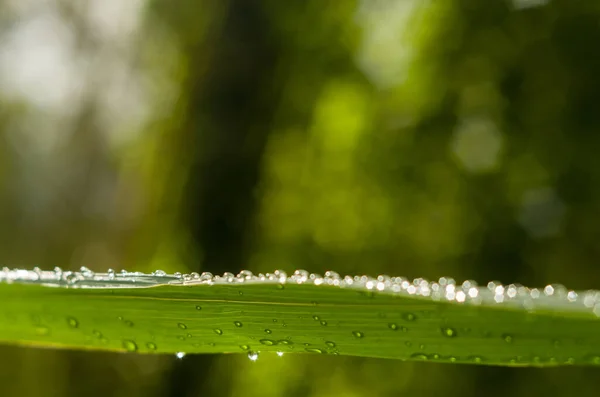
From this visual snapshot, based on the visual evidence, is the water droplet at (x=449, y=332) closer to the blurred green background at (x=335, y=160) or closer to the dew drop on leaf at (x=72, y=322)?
the dew drop on leaf at (x=72, y=322)

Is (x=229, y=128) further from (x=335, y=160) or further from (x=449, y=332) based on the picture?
(x=449, y=332)

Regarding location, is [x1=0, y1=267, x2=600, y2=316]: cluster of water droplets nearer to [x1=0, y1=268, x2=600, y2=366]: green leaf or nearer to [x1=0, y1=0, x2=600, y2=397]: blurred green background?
[x1=0, y1=268, x2=600, y2=366]: green leaf

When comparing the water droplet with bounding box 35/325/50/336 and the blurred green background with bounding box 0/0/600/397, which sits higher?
the blurred green background with bounding box 0/0/600/397

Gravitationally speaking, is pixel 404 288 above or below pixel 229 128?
below

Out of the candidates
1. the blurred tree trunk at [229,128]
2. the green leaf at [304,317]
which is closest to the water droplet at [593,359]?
the green leaf at [304,317]

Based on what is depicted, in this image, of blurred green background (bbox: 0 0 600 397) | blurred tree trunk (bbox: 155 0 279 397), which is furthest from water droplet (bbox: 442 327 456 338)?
blurred tree trunk (bbox: 155 0 279 397)

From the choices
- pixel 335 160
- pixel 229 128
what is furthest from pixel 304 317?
pixel 229 128

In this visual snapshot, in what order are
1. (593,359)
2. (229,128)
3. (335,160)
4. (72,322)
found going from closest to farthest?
(593,359) < (72,322) < (335,160) < (229,128)
